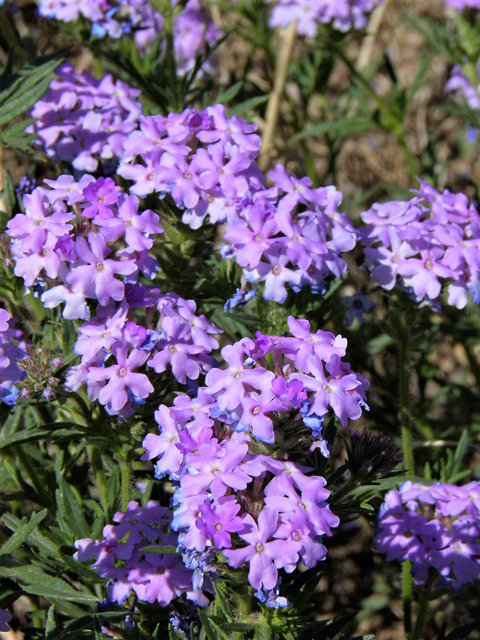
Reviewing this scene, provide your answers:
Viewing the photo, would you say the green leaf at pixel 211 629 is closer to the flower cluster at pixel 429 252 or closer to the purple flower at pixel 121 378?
the purple flower at pixel 121 378

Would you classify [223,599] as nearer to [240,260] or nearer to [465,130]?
[240,260]

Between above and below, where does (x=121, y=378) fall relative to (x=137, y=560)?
above

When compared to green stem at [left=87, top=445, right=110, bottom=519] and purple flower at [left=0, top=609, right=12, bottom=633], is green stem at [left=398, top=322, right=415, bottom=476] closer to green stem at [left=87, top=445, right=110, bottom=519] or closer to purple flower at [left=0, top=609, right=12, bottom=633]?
green stem at [left=87, top=445, right=110, bottom=519]

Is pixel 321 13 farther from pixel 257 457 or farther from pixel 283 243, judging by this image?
pixel 257 457

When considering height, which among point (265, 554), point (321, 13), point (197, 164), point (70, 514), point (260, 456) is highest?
point (321, 13)

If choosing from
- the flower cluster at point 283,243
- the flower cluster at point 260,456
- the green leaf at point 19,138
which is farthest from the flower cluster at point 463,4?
the flower cluster at point 260,456

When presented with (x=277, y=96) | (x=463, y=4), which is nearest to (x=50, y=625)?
(x=277, y=96)

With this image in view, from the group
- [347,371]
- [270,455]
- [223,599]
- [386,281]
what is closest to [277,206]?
[386,281]
